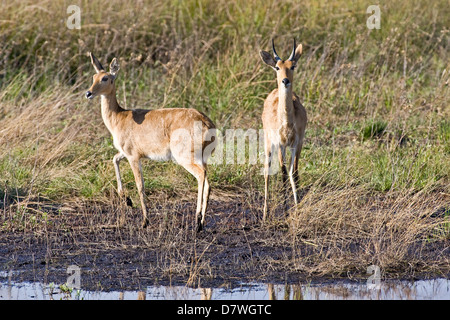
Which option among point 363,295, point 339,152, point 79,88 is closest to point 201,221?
point 363,295

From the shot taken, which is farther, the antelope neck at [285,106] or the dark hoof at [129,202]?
the dark hoof at [129,202]

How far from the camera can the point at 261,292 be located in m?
5.39

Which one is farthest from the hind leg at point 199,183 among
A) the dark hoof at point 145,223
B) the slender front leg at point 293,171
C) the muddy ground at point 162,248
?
the slender front leg at point 293,171

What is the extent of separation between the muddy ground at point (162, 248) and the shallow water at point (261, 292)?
12 centimetres

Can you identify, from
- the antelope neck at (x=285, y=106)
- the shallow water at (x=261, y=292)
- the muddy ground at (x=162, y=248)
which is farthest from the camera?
the antelope neck at (x=285, y=106)

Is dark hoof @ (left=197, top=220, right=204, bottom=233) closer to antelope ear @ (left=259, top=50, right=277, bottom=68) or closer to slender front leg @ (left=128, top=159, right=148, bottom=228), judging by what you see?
slender front leg @ (left=128, top=159, right=148, bottom=228)

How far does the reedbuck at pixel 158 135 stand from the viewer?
680 cm

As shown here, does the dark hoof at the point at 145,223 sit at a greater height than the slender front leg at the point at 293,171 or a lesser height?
lesser

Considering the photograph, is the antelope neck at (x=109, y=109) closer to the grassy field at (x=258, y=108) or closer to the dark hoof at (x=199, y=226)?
the grassy field at (x=258, y=108)

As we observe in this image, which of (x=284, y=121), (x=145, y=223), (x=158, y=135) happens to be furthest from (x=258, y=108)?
(x=145, y=223)

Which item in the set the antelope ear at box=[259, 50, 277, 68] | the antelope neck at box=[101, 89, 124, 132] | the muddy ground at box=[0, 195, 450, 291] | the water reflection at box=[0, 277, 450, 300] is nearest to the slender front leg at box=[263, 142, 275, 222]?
the muddy ground at box=[0, 195, 450, 291]

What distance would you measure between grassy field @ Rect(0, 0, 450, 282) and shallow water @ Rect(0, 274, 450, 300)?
30cm

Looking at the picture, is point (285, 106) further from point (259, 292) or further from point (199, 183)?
point (259, 292)
